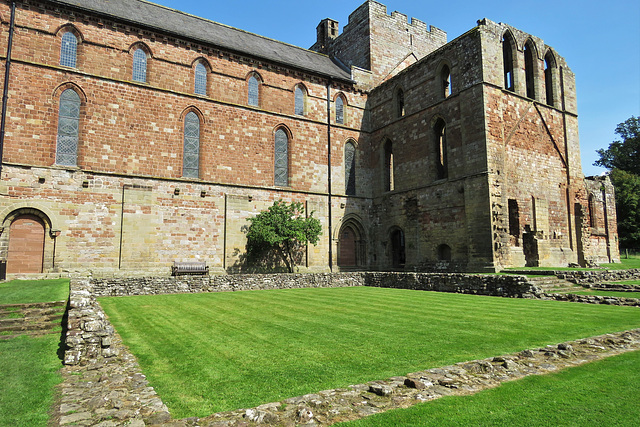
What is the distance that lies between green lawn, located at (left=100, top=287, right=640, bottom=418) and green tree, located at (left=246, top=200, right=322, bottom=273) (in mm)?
10643

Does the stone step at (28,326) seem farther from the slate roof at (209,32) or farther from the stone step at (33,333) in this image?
the slate roof at (209,32)

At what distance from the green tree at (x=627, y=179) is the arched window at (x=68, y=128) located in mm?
48101

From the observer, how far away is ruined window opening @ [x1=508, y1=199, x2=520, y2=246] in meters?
21.3

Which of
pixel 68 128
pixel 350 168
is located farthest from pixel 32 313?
pixel 350 168

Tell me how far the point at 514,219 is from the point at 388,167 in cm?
980

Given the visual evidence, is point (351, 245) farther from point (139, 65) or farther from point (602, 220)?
point (602, 220)

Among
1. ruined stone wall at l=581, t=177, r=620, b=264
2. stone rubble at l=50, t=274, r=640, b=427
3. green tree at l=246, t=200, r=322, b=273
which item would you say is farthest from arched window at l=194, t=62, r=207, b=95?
ruined stone wall at l=581, t=177, r=620, b=264

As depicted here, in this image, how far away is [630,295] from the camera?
12914 mm

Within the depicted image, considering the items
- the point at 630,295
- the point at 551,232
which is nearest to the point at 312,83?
the point at 551,232

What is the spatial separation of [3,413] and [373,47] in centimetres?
3181

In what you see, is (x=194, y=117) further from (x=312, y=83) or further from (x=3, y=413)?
(x=3, y=413)

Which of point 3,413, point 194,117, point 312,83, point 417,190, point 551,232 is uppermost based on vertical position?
point 312,83

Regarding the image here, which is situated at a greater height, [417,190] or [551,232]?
[417,190]

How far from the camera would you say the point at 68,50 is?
66.6ft
